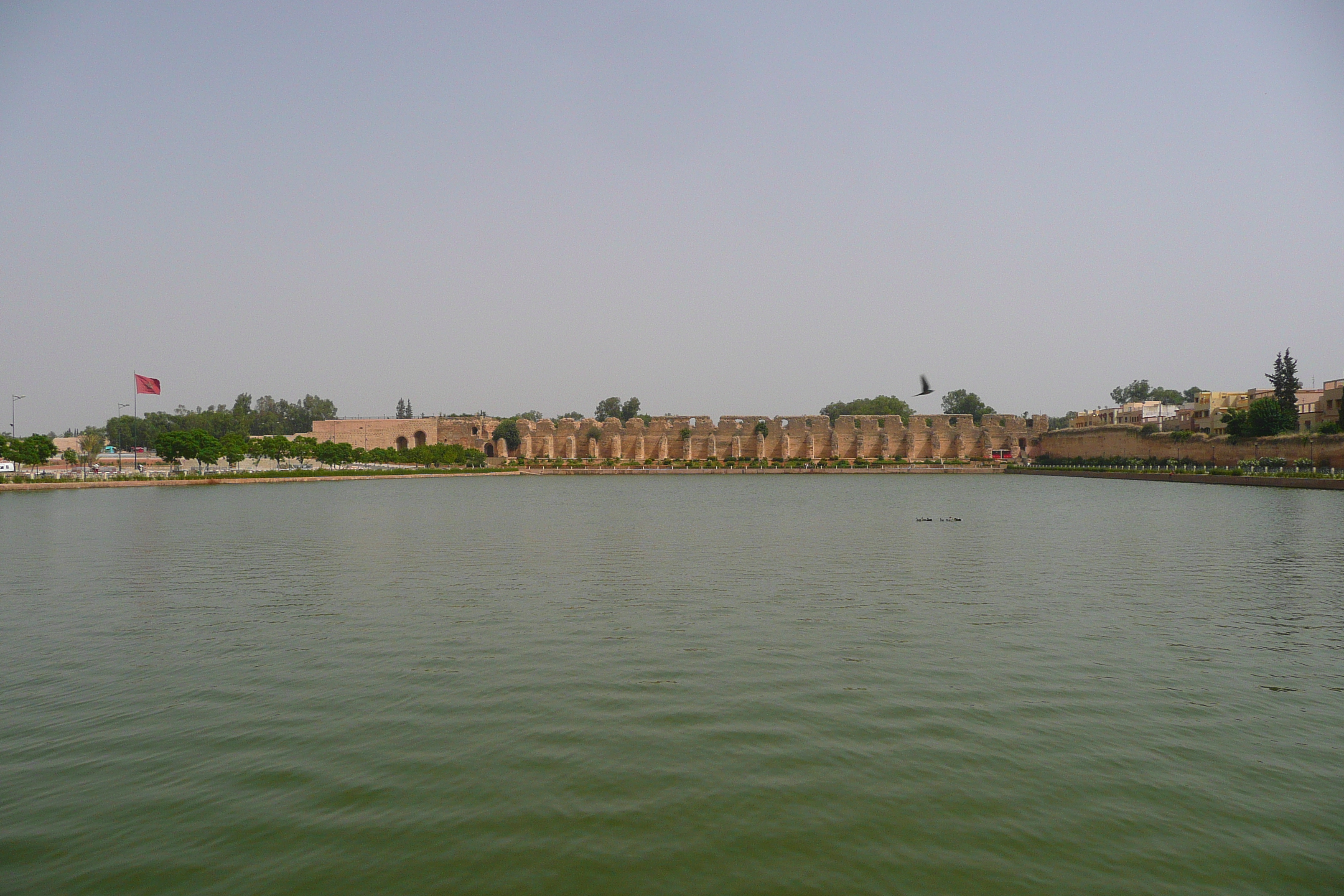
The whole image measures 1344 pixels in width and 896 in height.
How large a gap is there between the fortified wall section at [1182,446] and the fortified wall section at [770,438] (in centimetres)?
465

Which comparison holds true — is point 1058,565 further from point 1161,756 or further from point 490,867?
point 490,867

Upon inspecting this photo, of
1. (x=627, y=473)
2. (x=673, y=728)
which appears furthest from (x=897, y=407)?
(x=673, y=728)

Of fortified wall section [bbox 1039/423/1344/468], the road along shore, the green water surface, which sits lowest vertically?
the green water surface

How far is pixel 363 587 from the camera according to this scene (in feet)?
32.6

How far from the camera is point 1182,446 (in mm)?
45344

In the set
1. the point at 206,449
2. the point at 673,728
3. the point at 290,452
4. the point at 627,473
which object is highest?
the point at 206,449

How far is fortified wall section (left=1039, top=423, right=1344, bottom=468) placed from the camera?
34500 mm

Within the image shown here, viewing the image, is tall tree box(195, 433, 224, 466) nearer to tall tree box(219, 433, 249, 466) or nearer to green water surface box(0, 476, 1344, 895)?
tall tree box(219, 433, 249, 466)

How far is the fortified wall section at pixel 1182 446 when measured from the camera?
34500mm

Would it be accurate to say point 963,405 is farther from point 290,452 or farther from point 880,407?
point 290,452

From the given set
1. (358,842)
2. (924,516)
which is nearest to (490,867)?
(358,842)

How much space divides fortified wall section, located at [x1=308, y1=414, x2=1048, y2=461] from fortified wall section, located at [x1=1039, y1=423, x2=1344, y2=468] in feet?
15.2

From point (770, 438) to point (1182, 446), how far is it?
1148 inches

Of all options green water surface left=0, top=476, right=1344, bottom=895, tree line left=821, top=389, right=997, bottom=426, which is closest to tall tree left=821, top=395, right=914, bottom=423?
tree line left=821, top=389, right=997, bottom=426
